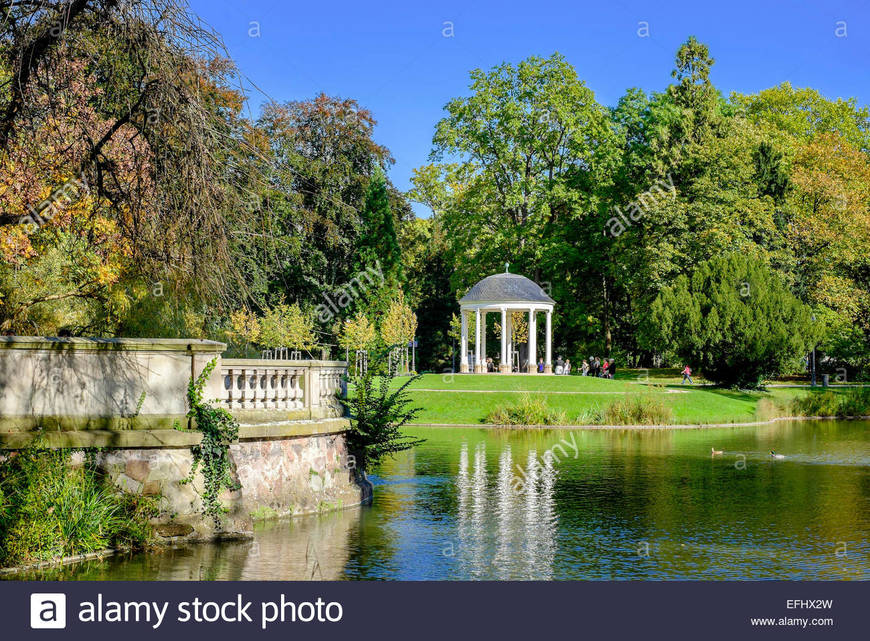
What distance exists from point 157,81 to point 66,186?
3.76m

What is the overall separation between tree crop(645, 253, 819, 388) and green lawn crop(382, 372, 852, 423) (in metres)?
1.58

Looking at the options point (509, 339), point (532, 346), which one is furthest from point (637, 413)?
point (509, 339)

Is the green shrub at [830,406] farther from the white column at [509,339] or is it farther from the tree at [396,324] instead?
the tree at [396,324]

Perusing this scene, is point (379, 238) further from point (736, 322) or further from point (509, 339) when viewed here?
point (736, 322)

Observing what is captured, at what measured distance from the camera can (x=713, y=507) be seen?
16.0m

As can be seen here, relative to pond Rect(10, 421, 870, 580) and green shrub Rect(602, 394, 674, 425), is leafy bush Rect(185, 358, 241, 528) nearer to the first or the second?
pond Rect(10, 421, 870, 580)

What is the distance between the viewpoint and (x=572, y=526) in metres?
14.1

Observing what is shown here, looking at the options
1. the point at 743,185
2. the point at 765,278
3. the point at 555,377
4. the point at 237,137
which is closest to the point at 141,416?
the point at 237,137

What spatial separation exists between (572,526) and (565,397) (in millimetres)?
23899

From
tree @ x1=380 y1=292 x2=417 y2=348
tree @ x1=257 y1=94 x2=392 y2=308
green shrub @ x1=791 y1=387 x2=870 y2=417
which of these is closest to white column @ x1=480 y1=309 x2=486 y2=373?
tree @ x1=380 y1=292 x2=417 y2=348

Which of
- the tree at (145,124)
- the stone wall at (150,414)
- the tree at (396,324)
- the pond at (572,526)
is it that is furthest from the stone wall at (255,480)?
the tree at (396,324)

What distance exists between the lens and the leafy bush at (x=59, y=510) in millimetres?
10863

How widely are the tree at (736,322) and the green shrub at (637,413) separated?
8911mm

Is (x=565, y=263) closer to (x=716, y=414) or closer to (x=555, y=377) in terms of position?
(x=555, y=377)
